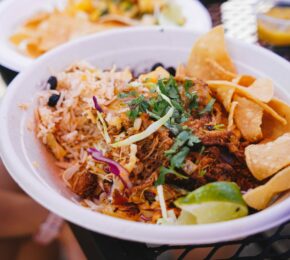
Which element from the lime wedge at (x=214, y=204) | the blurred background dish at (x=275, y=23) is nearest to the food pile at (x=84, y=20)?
the blurred background dish at (x=275, y=23)

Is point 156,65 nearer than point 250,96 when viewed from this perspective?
No

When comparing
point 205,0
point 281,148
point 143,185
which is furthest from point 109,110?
point 205,0

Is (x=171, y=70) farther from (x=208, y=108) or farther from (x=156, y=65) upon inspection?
(x=208, y=108)

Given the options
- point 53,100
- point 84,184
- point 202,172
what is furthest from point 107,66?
point 202,172

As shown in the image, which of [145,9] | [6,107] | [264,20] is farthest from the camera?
[145,9]

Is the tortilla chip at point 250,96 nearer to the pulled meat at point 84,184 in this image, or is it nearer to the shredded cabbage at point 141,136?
the shredded cabbage at point 141,136

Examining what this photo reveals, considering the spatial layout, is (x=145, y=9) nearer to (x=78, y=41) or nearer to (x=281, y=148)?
(x=78, y=41)
